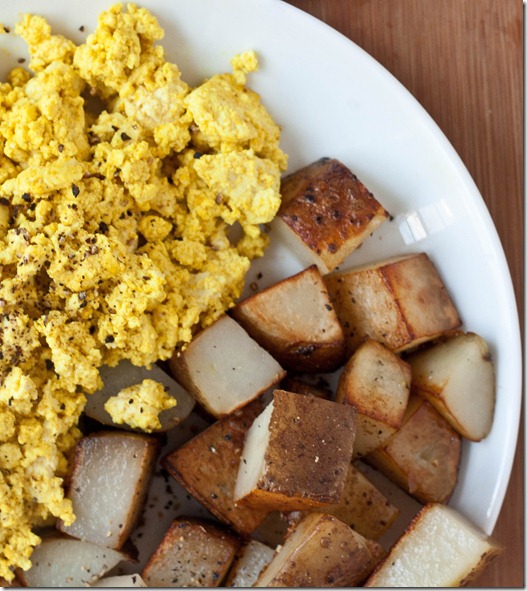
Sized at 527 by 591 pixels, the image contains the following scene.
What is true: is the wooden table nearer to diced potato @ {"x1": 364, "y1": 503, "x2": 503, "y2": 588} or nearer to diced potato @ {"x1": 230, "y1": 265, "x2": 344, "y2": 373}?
diced potato @ {"x1": 364, "y1": 503, "x2": 503, "y2": 588}

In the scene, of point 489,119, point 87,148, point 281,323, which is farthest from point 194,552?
point 489,119

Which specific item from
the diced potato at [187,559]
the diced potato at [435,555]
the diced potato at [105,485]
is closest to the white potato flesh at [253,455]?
the diced potato at [187,559]

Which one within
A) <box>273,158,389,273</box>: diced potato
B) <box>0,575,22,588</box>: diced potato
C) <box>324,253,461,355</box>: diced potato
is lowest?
<box>0,575,22,588</box>: diced potato

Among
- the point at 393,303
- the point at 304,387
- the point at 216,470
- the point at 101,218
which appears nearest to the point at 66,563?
the point at 216,470

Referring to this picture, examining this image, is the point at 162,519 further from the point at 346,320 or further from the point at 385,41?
the point at 385,41

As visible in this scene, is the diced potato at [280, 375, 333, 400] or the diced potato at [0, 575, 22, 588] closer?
the diced potato at [0, 575, 22, 588]

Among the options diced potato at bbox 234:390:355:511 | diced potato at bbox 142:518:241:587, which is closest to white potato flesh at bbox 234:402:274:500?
diced potato at bbox 234:390:355:511
